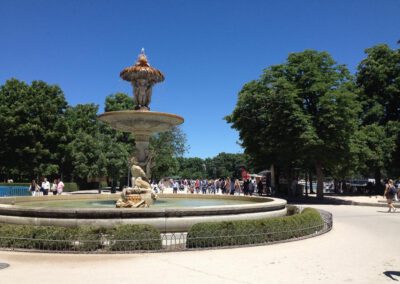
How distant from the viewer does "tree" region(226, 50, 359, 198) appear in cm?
3123

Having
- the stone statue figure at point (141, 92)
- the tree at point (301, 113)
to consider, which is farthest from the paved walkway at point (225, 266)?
the tree at point (301, 113)

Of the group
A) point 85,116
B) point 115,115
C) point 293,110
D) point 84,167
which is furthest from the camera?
point 85,116

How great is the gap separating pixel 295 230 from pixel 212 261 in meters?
4.10

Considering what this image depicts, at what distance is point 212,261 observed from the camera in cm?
880

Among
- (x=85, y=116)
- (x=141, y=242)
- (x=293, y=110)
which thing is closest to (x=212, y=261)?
(x=141, y=242)

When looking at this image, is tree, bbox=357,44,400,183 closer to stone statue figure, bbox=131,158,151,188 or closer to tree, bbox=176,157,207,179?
stone statue figure, bbox=131,158,151,188

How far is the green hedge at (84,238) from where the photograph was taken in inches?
384

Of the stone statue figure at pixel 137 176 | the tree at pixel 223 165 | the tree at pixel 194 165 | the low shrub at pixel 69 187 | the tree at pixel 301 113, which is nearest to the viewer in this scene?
the stone statue figure at pixel 137 176

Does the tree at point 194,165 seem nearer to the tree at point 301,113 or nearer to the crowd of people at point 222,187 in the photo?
the crowd of people at point 222,187

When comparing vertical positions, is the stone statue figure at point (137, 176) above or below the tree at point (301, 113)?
below

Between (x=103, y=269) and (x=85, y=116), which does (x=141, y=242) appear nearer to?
(x=103, y=269)

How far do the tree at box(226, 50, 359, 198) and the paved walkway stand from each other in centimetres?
2088

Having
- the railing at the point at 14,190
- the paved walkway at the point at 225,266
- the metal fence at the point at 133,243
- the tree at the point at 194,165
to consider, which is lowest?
the paved walkway at the point at 225,266

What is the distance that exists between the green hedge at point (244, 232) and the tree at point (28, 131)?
3532cm
